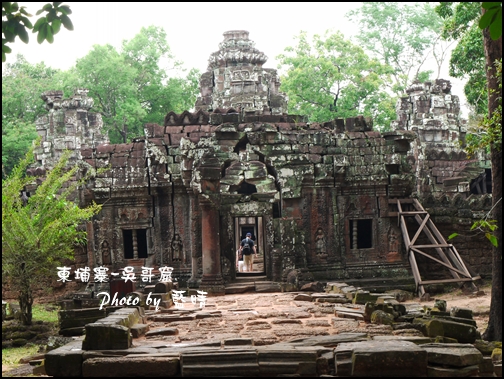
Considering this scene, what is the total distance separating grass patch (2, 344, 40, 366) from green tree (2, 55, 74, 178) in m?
20.4

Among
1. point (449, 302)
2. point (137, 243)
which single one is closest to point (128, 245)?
point (137, 243)

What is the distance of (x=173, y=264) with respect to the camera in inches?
643

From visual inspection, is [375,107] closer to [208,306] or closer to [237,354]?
[208,306]

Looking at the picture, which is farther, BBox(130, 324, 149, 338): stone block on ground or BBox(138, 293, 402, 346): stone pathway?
BBox(130, 324, 149, 338): stone block on ground

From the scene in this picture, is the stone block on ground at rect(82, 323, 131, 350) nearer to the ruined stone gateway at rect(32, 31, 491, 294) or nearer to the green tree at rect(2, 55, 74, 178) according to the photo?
the ruined stone gateway at rect(32, 31, 491, 294)

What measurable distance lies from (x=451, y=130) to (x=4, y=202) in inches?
730

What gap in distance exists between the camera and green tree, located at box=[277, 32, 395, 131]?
32688 mm

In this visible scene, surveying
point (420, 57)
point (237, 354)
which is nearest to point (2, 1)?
point (237, 354)

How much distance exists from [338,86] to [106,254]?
19.6m

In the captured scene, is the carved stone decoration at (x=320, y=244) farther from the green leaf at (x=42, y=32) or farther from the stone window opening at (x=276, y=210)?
the green leaf at (x=42, y=32)

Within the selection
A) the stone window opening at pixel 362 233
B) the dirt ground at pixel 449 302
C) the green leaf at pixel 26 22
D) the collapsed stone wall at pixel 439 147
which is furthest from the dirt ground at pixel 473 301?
the green leaf at pixel 26 22

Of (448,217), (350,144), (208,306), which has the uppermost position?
(350,144)

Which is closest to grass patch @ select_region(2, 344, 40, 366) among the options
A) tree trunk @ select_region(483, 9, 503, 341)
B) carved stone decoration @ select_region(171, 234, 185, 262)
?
carved stone decoration @ select_region(171, 234, 185, 262)

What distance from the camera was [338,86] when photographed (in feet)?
109
